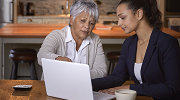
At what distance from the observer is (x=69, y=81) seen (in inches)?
39.3

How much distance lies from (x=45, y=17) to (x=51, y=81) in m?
5.11

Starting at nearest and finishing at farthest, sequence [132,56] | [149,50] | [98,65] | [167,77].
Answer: [167,77] < [149,50] < [132,56] < [98,65]

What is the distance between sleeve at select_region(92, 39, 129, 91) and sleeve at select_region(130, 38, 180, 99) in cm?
16

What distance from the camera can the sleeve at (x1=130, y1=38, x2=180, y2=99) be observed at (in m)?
1.24

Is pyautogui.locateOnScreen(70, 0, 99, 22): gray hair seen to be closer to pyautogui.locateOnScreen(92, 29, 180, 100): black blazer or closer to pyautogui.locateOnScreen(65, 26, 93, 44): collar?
pyautogui.locateOnScreen(65, 26, 93, 44): collar

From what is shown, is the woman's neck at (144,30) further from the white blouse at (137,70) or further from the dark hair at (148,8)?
the white blouse at (137,70)

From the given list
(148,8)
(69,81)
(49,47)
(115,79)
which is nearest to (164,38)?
(148,8)

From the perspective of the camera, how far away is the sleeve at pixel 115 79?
1.31 meters

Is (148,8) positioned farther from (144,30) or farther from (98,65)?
(98,65)

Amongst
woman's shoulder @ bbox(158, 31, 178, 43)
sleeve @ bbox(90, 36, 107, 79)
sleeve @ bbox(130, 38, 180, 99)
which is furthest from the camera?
sleeve @ bbox(90, 36, 107, 79)

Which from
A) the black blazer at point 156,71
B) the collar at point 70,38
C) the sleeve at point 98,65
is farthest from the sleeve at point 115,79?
the collar at point 70,38

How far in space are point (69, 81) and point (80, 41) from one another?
3.14 ft

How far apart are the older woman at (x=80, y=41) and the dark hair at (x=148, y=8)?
34cm

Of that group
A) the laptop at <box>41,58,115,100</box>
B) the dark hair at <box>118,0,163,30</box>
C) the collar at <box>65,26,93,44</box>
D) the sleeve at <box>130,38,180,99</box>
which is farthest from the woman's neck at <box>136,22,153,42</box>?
the laptop at <box>41,58,115,100</box>
